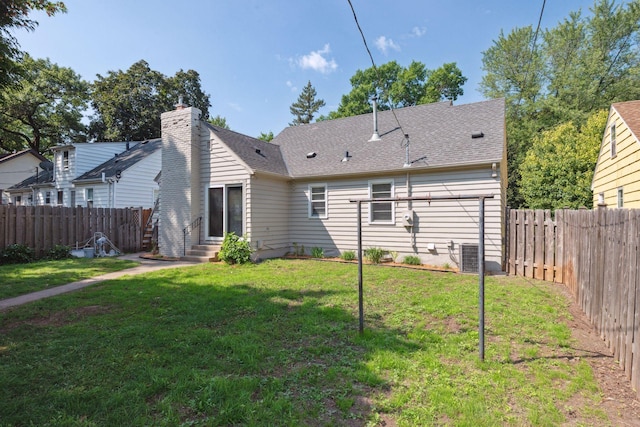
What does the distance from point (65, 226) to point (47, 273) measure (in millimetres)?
4479

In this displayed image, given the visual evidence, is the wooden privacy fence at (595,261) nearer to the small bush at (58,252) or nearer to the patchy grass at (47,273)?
the patchy grass at (47,273)

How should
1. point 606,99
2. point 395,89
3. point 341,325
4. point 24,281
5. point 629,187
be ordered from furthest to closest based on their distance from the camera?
point 395,89
point 606,99
point 629,187
point 24,281
point 341,325

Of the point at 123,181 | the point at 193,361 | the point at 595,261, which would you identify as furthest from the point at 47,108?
the point at 595,261

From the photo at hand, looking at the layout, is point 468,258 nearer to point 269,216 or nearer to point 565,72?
point 269,216

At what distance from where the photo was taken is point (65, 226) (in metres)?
12.3

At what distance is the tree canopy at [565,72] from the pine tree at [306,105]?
24.4 m

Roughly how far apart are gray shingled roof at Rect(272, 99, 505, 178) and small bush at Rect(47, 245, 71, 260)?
8.91 m

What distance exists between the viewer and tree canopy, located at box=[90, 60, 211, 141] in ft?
106

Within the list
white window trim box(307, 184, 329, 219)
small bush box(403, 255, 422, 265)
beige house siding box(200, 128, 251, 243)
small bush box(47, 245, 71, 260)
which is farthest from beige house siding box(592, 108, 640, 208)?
small bush box(47, 245, 71, 260)

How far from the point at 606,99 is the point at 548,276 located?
21.8 metres

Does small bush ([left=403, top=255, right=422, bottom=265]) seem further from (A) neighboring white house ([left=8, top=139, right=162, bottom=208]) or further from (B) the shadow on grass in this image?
(A) neighboring white house ([left=8, top=139, right=162, bottom=208])

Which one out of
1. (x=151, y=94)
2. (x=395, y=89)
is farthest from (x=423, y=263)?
(x=151, y=94)

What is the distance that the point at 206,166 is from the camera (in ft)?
38.3

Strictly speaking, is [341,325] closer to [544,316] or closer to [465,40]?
[544,316]
